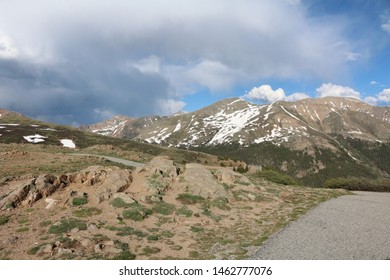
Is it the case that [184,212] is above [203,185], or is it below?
below

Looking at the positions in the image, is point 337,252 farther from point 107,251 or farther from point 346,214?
point 107,251

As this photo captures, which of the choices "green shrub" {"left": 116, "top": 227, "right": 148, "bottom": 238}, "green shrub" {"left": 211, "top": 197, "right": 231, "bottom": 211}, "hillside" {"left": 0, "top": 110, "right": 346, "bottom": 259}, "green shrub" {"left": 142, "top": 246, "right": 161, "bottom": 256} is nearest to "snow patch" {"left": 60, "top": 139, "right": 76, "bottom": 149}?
"hillside" {"left": 0, "top": 110, "right": 346, "bottom": 259}

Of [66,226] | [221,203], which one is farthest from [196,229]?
[66,226]

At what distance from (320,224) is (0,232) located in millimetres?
21906

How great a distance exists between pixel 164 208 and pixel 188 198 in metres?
3.45

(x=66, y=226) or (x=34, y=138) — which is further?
(x=34, y=138)

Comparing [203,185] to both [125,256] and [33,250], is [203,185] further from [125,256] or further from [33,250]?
[33,250]

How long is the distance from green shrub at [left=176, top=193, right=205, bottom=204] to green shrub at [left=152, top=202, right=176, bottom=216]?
1.86m

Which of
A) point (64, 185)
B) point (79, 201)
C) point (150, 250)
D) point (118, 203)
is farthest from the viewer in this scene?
point (64, 185)

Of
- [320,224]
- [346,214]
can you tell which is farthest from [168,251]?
[346,214]

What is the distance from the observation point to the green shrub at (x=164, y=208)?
24695 millimetres

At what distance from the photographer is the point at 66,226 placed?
64.9ft

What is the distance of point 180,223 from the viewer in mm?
22844

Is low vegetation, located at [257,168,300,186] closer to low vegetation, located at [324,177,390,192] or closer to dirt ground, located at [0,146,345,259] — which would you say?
low vegetation, located at [324,177,390,192]
